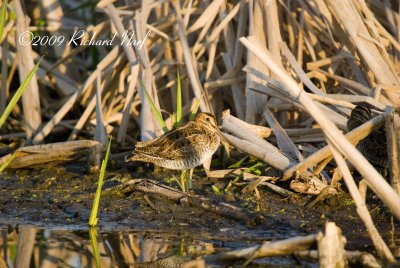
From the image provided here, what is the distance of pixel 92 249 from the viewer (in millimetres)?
5250

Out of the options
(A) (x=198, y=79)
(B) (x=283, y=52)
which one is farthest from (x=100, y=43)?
(B) (x=283, y=52)

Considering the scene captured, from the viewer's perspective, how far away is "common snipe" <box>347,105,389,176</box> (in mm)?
6000

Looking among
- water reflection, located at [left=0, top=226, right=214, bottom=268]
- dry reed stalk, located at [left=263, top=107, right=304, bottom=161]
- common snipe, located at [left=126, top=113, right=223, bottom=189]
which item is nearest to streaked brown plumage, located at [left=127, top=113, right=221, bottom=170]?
common snipe, located at [left=126, top=113, right=223, bottom=189]

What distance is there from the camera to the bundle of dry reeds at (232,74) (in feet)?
20.9

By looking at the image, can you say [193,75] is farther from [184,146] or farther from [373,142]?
[373,142]

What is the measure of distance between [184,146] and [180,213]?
0.54 metres

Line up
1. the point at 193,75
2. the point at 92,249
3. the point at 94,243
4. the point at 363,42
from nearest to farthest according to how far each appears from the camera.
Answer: the point at 92,249 → the point at 94,243 → the point at 363,42 → the point at 193,75

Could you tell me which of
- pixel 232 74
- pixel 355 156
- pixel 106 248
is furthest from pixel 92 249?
pixel 232 74

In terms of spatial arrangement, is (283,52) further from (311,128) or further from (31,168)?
(31,168)

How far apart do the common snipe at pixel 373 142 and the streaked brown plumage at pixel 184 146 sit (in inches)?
39.7

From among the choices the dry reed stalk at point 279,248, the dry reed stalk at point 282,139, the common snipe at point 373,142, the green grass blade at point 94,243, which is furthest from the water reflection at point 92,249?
the common snipe at point 373,142

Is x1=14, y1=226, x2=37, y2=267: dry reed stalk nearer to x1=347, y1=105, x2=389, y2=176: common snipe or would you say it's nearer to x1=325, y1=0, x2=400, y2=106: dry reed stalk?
x1=347, y1=105, x2=389, y2=176: common snipe

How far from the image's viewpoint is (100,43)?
8.02 m

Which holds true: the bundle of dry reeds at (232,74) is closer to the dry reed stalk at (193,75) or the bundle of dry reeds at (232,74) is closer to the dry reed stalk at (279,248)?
the dry reed stalk at (193,75)
